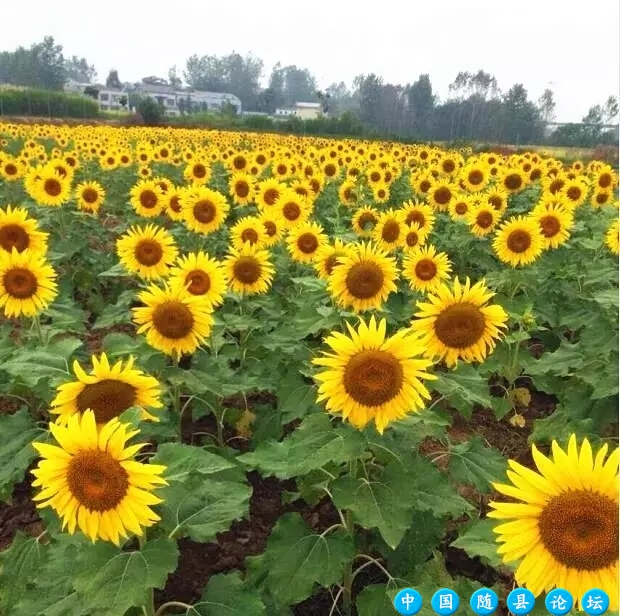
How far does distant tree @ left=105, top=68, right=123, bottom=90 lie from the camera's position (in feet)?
336

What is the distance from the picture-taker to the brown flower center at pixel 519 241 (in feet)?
20.0

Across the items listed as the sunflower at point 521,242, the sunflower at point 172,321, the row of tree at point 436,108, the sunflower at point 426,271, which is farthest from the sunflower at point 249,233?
the row of tree at point 436,108

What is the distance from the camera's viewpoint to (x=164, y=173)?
46.9ft

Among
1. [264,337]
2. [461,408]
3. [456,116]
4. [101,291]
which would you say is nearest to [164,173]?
[101,291]

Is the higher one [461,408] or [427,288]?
[427,288]

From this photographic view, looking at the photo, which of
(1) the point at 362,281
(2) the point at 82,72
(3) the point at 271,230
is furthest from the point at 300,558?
(2) the point at 82,72

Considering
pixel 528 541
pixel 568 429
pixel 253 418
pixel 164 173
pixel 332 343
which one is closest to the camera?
pixel 528 541

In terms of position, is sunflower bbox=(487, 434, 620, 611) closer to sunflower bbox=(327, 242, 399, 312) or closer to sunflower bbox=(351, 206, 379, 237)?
sunflower bbox=(327, 242, 399, 312)

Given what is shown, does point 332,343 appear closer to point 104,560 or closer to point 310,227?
point 104,560

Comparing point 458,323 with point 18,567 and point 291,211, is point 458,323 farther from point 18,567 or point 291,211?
point 291,211

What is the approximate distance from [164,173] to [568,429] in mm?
12186

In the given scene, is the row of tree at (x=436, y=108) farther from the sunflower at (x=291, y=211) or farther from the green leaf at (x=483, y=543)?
the green leaf at (x=483, y=543)

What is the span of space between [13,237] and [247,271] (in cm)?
192

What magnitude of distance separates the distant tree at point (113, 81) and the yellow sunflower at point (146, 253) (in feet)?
343
